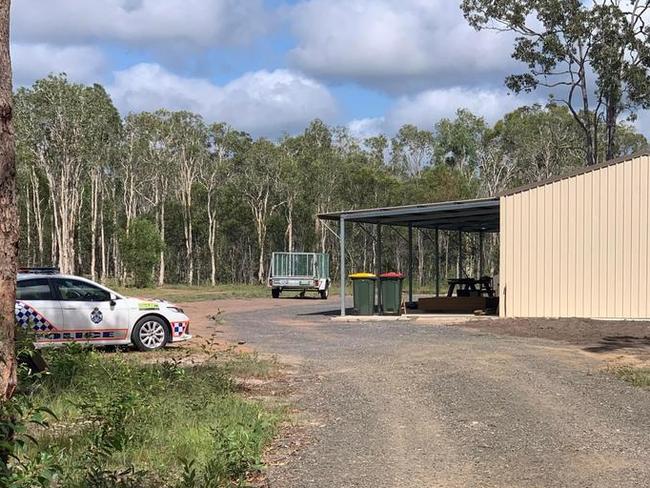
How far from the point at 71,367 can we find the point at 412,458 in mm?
5155

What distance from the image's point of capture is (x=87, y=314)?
42.4ft

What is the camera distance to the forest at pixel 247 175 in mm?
52000

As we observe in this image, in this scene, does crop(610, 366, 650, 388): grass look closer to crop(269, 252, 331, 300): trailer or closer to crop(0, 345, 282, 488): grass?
crop(0, 345, 282, 488): grass

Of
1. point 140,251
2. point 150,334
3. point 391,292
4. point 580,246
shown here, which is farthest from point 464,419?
point 140,251

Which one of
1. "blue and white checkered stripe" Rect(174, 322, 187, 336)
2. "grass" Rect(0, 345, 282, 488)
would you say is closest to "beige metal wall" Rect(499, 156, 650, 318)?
"blue and white checkered stripe" Rect(174, 322, 187, 336)

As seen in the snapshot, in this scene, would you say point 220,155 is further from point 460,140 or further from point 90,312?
point 90,312

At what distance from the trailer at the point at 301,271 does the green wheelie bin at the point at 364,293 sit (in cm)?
1346

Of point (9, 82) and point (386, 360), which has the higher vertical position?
point (9, 82)

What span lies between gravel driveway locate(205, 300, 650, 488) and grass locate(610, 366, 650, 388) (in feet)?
0.73

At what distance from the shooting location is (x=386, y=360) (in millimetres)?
12367

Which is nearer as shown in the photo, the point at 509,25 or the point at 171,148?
the point at 509,25

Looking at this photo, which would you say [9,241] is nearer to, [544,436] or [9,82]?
[9,82]

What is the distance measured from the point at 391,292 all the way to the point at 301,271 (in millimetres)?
14593

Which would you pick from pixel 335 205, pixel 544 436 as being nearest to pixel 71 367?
pixel 544 436
